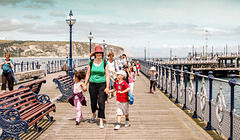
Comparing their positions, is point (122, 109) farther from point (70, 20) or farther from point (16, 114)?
point (70, 20)

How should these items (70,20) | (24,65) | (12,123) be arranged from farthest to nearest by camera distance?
(24,65)
(70,20)
(12,123)

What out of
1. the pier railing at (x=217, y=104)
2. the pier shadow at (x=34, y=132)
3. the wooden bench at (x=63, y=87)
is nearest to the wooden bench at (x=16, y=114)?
the pier shadow at (x=34, y=132)

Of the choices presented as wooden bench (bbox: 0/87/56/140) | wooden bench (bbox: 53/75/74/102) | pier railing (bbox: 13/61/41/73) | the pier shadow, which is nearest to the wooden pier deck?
the pier shadow

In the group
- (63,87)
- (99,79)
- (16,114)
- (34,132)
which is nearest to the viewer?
(16,114)

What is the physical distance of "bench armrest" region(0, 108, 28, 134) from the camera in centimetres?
489

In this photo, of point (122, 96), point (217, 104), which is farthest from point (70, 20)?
point (217, 104)

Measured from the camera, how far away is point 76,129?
6.48 metres

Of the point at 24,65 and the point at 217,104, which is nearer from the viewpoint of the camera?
the point at 217,104

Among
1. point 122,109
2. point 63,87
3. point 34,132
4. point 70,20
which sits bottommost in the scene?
point 34,132

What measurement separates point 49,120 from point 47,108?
59cm

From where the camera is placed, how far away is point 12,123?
489 cm

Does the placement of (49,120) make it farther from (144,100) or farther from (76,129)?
(144,100)

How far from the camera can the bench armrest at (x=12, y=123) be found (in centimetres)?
489

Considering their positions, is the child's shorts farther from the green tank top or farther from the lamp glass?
the lamp glass
